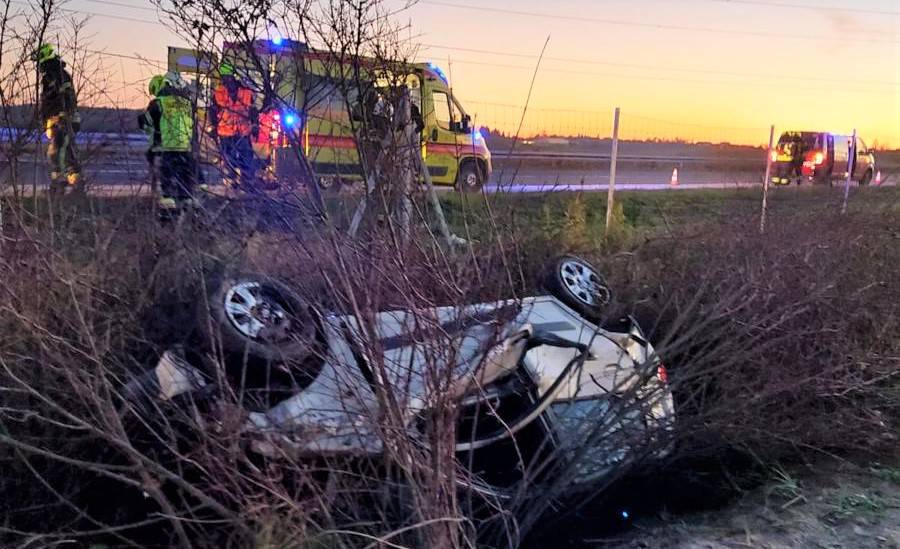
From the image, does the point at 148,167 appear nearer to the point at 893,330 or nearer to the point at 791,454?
the point at 791,454

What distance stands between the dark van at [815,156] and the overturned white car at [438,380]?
17.6 metres

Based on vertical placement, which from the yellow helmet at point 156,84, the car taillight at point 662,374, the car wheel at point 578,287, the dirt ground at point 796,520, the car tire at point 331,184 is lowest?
the dirt ground at point 796,520

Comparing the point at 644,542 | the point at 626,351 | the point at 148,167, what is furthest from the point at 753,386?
the point at 148,167

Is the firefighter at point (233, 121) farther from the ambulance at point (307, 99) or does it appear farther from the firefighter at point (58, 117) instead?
the firefighter at point (58, 117)

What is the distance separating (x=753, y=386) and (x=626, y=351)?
692mm

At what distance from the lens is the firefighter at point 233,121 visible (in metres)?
4.21

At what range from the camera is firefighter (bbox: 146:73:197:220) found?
192 inches

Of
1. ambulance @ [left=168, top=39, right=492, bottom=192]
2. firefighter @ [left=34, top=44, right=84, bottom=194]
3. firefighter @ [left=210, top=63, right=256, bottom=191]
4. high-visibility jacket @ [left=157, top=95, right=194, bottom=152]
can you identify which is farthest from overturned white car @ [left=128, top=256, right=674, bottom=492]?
firefighter @ [left=34, top=44, right=84, bottom=194]

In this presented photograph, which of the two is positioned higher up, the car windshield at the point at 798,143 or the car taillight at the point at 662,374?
the car windshield at the point at 798,143

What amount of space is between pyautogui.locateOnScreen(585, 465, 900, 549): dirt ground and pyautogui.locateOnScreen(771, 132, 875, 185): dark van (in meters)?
17.0

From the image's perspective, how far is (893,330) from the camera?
5.14 metres

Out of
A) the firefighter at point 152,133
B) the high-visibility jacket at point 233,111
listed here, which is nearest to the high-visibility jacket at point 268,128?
the high-visibility jacket at point 233,111

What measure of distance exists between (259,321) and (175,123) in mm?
3357

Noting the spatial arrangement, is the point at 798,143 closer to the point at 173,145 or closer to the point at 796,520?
the point at 173,145
